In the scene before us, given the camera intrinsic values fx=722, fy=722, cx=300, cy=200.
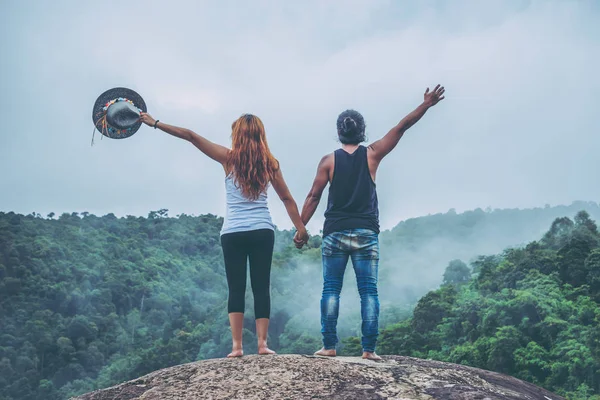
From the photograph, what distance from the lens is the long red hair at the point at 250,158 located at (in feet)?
18.6

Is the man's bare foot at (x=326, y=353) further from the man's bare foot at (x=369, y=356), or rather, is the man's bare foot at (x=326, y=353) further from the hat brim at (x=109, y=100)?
the hat brim at (x=109, y=100)

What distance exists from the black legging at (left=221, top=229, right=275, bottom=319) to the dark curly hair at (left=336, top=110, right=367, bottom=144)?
106 centimetres

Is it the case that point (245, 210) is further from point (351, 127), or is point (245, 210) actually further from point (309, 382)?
point (309, 382)

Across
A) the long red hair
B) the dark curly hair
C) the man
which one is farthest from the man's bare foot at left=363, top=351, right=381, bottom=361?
the dark curly hair

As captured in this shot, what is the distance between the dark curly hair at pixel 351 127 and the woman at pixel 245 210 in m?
0.66

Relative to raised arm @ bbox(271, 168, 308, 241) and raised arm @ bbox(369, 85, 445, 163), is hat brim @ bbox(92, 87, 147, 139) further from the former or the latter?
raised arm @ bbox(369, 85, 445, 163)

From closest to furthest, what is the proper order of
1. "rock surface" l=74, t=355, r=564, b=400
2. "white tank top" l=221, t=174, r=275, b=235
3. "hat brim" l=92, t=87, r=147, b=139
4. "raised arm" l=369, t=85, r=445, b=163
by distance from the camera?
"rock surface" l=74, t=355, r=564, b=400 → "white tank top" l=221, t=174, r=275, b=235 → "raised arm" l=369, t=85, r=445, b=163 → "hat brim" l=92, t=87, r=147, b=139

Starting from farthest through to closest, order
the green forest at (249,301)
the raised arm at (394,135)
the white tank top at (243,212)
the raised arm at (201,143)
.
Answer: the green forest at (249,301), the raised arm at (394,135), the raised arm at (201,143), the white tank top at (243,212)

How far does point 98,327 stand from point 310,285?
23.5 meters

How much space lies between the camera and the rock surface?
4863 millimetres

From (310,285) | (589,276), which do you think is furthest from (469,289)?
(310,285)

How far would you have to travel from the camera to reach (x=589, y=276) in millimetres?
43188

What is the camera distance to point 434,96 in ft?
19.9

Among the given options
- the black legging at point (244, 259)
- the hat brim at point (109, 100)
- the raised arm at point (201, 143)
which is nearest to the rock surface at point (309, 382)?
the black legging at point (244, 259)
